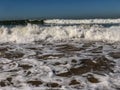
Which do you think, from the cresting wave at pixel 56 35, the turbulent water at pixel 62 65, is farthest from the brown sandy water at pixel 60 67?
the cresting wave at pixel 56 35

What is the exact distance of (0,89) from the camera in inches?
256

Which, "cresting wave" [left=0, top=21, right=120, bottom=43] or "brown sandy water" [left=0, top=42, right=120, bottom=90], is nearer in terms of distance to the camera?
"brown sandy water" [left=0, top=42, right=120, bottom=90]

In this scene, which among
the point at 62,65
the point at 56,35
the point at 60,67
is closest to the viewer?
the point at 60,67

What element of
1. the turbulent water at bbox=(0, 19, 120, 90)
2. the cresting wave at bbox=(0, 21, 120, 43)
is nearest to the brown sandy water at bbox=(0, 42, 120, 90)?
the turbulent water at bbox=(0, 19, 120, 90)

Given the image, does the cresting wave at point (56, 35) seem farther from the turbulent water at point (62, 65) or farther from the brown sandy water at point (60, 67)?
the brown sandy water at point (60, 67)

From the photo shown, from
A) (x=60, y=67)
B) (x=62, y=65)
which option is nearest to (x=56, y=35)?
(x=62, y=65)

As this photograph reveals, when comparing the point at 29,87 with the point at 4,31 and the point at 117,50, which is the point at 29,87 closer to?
the point at 117,50

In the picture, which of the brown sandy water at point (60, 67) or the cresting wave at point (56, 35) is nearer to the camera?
the brown sandy water at point (60, 67)

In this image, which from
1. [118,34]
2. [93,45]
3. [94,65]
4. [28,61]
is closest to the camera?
[94,65]

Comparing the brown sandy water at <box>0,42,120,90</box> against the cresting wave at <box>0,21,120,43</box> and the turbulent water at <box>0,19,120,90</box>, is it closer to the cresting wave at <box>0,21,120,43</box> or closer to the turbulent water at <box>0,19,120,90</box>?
the turbulent water at <box>0,19,120,90</box>

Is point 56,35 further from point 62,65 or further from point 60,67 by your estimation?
point 60,67

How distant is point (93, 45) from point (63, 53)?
6.68ft

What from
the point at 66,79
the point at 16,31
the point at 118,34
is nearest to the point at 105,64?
the point at 66,79

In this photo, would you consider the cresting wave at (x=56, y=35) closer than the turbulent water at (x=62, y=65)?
No
